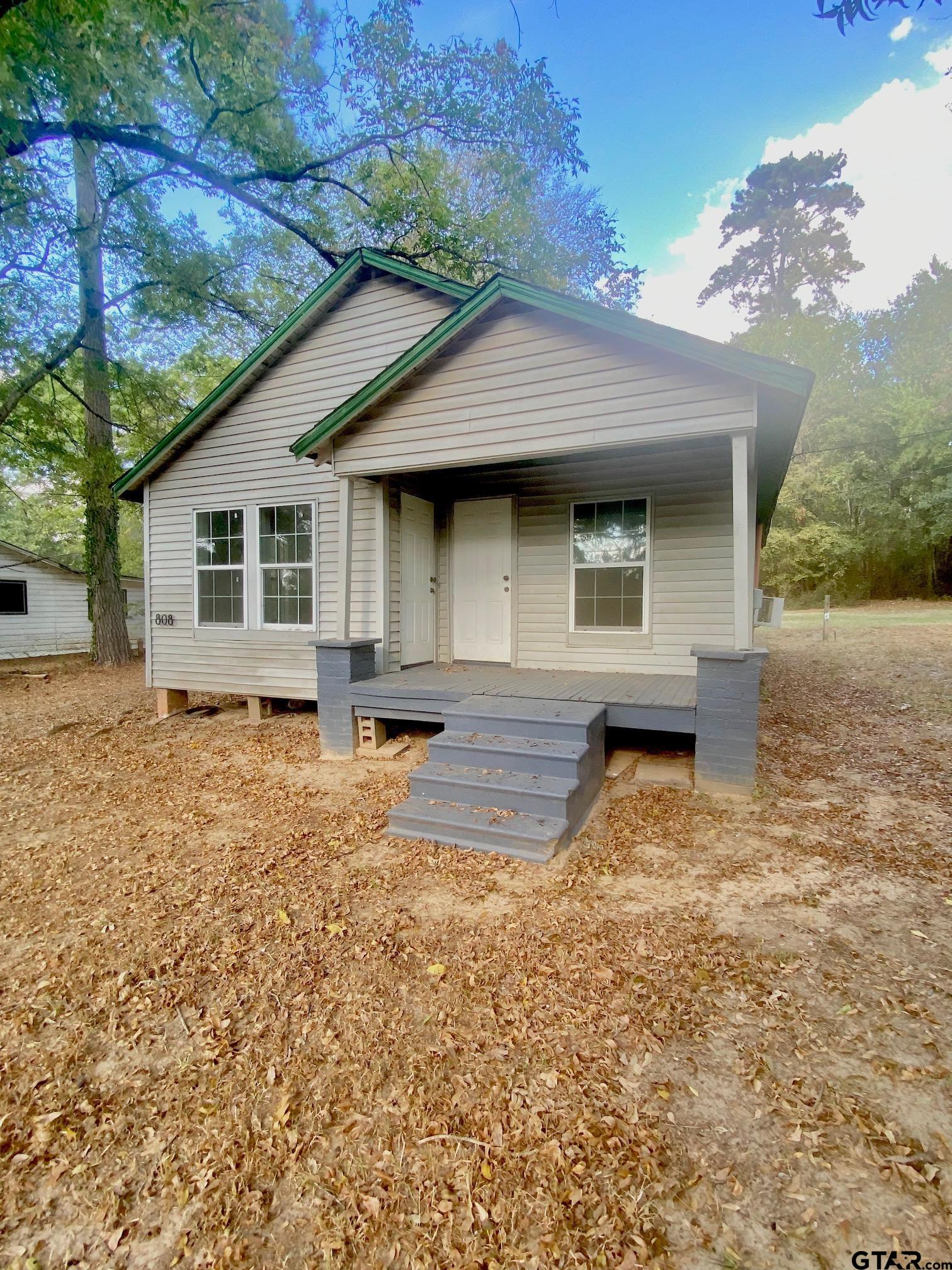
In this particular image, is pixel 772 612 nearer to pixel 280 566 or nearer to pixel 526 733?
pixel 526 733

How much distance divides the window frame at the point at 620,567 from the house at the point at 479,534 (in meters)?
0.02

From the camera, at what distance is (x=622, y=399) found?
15.2ft

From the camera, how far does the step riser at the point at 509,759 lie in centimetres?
394

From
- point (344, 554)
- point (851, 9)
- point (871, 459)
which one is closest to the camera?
point (851, 9)

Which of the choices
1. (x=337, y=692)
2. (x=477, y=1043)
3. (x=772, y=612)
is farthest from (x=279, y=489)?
(x=772, y=612)

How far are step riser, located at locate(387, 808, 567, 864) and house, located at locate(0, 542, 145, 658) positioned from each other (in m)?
13.9

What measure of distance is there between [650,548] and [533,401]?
218 cm

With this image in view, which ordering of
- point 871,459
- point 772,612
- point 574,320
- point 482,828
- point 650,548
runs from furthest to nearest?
point 871,459
point 772,612
point 650,548
point 574,320
point 482,828

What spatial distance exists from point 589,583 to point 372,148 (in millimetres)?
9843

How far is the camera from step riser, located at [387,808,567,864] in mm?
3453

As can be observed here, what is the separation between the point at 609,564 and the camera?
21.1 ft

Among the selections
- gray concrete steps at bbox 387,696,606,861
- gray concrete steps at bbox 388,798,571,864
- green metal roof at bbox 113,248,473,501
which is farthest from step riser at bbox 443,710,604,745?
green metal roof at bbox 113,248,473,501
